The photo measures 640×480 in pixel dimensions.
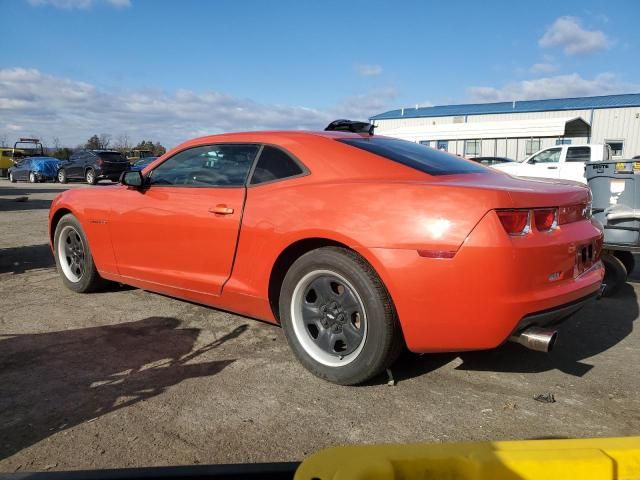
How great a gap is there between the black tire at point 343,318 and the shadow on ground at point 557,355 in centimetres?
37

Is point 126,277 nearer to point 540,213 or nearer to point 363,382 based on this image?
point 363,382

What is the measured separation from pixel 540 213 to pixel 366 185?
0.90 m

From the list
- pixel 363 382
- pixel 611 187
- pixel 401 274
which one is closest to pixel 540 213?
pixel 401 274

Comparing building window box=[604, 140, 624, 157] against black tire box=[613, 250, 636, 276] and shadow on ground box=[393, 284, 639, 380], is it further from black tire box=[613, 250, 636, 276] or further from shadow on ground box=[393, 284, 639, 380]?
shadow on ground box=[393, 284, 639, 380]

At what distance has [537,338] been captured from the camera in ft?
8.14

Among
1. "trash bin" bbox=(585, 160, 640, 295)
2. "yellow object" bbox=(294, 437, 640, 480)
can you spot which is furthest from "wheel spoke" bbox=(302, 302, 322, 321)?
"trash bin" bbox=(585, 160, 640, 295)

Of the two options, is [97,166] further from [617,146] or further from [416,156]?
[617,146]

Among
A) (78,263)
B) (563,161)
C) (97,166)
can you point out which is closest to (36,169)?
(97,166)

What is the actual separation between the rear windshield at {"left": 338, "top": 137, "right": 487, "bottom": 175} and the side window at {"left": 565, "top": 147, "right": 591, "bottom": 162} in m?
14.2

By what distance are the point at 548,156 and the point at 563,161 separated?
2.33 ft

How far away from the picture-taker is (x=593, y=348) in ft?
11.6

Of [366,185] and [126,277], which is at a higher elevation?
[366,185]

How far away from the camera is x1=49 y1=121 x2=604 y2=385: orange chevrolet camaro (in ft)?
7.98

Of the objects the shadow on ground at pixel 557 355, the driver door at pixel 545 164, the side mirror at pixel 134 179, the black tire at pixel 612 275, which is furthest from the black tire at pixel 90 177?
the shadow on ground at pixel 557 355
